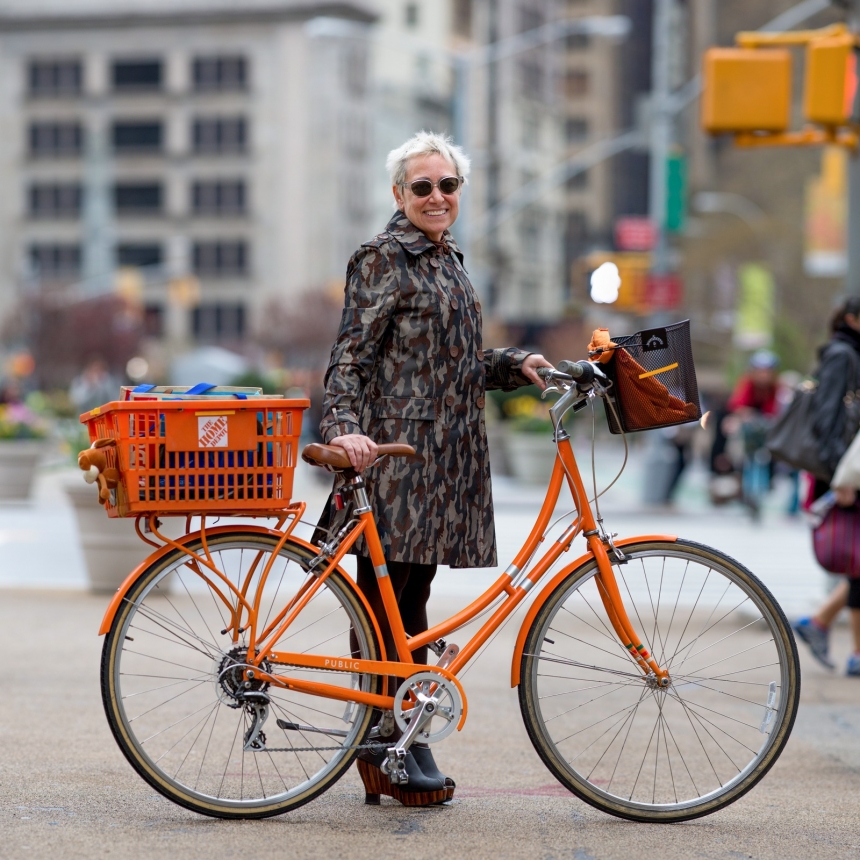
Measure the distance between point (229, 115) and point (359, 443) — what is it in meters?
91.8

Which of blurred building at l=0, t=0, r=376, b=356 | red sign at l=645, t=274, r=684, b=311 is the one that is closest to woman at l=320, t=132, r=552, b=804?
red sign at l=645, t=274, r=684, b=311

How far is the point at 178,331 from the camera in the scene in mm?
95438

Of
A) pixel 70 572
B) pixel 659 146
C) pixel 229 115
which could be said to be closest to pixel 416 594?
pixel 70 572

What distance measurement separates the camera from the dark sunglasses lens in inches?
191

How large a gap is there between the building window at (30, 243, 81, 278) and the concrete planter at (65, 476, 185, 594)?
86.2 meters

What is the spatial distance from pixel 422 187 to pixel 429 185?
0.07ft

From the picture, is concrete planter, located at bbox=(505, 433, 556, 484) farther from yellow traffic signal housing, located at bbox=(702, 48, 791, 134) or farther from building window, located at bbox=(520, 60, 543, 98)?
building window, located at bbox=(520, 60, 543, 98)

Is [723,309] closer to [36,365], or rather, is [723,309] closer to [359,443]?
[36,365]

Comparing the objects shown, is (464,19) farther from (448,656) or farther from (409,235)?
(448,656)

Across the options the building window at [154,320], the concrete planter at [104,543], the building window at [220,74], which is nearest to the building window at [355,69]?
the building window at [220,74]

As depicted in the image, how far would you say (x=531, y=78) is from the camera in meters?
111

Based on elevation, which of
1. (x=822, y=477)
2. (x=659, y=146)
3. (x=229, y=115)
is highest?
(x=229, y=115)

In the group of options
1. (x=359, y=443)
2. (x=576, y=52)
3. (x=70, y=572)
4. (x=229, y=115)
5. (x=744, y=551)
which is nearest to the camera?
(x=359, y=443)

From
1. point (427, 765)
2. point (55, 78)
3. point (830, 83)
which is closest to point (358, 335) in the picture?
point (427, 765)
